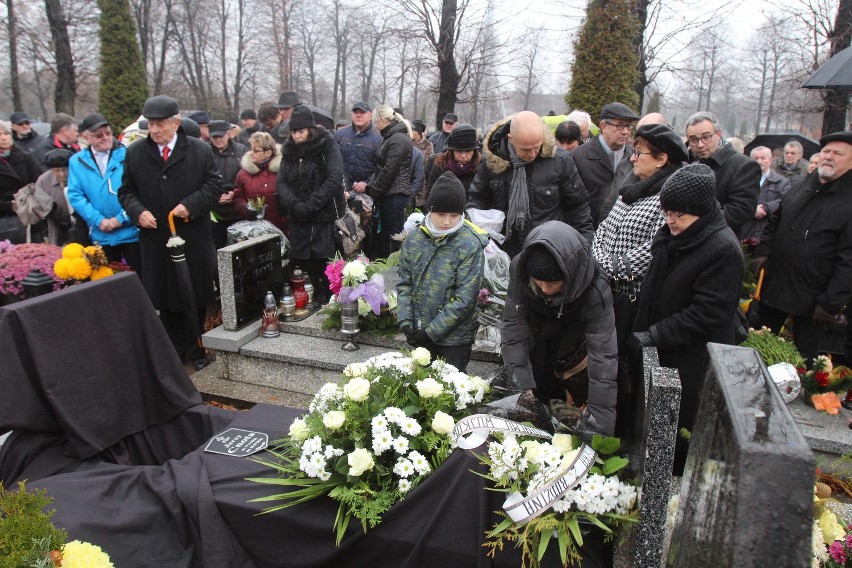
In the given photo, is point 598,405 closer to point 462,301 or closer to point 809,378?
point 462,301

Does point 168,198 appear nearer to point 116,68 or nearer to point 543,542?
point 543,542

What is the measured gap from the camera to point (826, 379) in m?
3.77

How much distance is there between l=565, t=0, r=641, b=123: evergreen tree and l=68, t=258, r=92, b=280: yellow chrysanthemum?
800cm

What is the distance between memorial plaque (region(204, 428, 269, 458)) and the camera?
8.75 feet

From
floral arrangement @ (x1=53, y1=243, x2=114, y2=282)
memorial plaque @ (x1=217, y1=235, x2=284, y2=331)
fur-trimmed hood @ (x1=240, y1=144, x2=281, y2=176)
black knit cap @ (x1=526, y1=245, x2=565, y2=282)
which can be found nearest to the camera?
black knit cap @ (x1=526, y1=245, x2=565, y2=282)

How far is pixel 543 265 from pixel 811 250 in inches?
103

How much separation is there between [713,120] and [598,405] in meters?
2.61

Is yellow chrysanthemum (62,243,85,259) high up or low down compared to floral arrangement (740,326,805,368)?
up

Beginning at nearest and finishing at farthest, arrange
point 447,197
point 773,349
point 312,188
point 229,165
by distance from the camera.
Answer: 1. point 447,197
2. point 773,349
3. point 312,188
4. point 229,165

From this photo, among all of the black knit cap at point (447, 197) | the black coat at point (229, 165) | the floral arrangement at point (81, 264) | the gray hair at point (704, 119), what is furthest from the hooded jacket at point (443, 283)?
the black coat at point (229, 165)

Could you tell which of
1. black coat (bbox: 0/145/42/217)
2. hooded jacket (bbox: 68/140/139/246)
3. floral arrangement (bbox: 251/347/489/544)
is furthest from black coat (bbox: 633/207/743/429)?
black coat (bbox: 0/145/42/217)

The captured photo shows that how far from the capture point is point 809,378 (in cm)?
382

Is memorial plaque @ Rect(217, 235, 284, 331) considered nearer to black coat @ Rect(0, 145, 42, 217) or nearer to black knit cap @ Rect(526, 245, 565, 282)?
black knit cap @ Rect(526, 245, 565, 282)

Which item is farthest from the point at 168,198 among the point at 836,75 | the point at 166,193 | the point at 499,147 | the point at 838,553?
the point at 836,75
